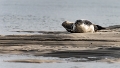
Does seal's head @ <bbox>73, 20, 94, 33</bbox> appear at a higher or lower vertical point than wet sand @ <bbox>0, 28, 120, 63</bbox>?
higher

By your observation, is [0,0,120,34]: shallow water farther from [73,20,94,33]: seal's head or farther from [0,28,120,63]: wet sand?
[0,28,120,63]: wet sand

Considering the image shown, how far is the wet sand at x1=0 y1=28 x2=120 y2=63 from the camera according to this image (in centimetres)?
1628

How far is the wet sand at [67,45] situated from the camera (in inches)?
641

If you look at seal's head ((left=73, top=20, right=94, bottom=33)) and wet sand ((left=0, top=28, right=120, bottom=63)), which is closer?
wet sand ((left=0, top=28, right=120, bottom=63))

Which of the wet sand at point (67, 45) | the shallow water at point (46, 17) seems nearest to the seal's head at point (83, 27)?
the wet sand at point (67, 45)

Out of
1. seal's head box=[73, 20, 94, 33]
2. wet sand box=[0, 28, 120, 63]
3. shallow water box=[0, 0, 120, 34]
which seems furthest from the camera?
shallow water box=[0, 0, 120, 34]

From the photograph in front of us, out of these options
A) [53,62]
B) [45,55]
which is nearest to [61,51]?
[45,55]

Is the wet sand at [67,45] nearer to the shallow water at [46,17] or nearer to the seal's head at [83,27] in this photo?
the seal's head at [83,27]

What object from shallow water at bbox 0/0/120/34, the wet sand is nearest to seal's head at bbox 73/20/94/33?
the wet sand

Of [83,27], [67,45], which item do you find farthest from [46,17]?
[67,45]

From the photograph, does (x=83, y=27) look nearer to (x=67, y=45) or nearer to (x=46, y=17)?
(x=67, y=45)
